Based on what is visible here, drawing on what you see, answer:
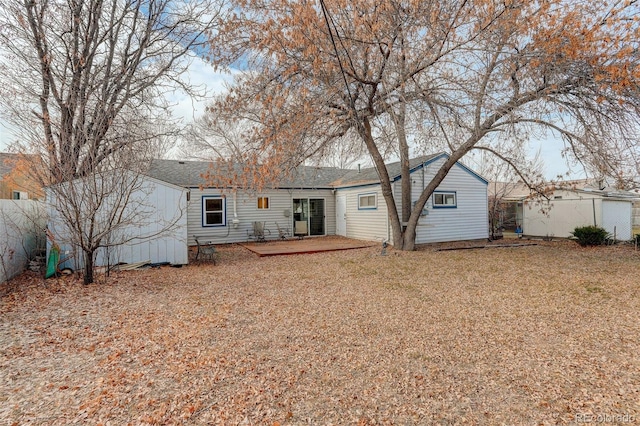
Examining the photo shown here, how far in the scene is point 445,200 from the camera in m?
12.8

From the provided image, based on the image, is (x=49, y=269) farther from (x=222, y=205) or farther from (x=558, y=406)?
(x=558, y=406)

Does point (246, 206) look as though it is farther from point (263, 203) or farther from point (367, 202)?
point (367, 202)

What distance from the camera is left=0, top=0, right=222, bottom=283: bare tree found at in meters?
6.27

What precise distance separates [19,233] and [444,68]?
413 inches

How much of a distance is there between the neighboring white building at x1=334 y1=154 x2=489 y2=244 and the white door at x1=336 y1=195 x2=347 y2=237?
17 centimetres

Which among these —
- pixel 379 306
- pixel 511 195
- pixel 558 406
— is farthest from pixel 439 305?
pixel 511 195

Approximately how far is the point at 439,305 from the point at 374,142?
619 cm

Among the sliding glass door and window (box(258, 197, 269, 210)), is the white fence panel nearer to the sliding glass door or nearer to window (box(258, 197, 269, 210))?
window (box(258, 197, 269, 210))

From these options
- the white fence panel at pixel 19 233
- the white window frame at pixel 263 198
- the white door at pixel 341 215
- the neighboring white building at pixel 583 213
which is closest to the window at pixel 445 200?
the neighboring white building at pixel 583 213

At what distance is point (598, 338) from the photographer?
142 inches

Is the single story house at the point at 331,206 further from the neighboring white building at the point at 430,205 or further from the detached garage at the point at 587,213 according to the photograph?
the detached garage at the point at 587,213

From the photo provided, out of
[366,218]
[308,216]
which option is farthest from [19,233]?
[366,218]

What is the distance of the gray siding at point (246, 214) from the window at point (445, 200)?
4.86 meters

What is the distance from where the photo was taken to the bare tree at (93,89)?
6266mm
